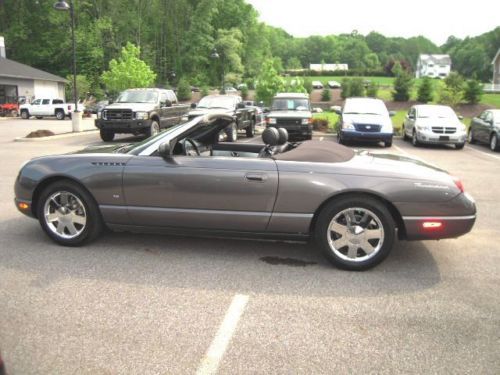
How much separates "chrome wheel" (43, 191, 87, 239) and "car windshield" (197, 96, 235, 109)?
43.9ft

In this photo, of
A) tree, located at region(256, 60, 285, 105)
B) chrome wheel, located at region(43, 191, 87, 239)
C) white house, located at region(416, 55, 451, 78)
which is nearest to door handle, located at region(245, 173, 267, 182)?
chrome wheel, located at region(43, 191, 87, 239)

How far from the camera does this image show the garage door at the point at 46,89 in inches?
1901

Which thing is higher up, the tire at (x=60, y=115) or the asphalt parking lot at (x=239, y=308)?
the tire at (x=60, y=115)

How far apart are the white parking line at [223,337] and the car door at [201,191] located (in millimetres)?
930

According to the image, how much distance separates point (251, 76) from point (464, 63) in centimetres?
8730

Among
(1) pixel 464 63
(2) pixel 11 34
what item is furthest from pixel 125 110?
(1) pixel 464 63

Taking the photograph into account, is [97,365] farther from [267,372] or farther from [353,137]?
→ [353,137]

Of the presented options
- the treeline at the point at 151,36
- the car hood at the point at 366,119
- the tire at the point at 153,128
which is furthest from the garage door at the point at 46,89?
the car hood at the point at 366,119

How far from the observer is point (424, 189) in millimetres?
4344

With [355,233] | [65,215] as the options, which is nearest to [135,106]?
[65,215]

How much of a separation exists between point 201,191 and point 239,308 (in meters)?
1.36

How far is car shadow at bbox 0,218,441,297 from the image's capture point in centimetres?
411

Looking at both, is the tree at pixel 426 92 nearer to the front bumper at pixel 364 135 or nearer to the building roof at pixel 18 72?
the front bumper at pixel 364 135

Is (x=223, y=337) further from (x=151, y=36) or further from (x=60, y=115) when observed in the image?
(x=151, y=36)
